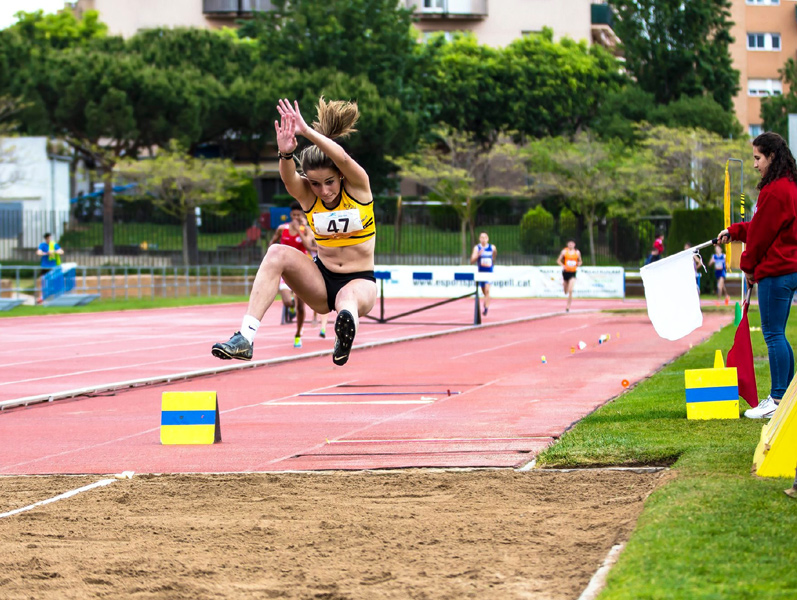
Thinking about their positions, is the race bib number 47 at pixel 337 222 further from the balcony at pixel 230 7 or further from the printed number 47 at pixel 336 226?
the balcony at pixel 230 7

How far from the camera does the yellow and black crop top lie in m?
6.70

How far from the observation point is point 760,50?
69312mm

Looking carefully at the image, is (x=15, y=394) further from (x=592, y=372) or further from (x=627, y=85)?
(x=627, y=85)

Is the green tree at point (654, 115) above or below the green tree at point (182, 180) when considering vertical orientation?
above

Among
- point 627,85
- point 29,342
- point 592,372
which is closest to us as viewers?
point 592,372

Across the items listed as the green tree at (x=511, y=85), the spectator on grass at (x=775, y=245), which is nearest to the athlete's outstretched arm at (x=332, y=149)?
the spectator on grass at (x=775, y=245)

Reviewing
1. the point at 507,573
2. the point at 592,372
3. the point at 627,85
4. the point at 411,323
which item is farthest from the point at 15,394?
the point at 627,85

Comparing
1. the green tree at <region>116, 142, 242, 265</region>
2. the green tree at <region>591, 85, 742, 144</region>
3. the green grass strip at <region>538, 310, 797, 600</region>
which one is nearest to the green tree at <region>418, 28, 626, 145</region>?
the green tree at <region>591, 85, 742, 144</region>

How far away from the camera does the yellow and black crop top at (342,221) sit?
22.0 feet

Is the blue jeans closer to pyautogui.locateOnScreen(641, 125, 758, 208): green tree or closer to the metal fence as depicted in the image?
the metal fence

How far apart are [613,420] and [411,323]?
15.6 metres

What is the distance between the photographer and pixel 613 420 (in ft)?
28.0

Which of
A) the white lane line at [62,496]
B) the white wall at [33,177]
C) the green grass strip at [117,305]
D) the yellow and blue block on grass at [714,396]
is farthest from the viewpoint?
the white wall at [33,177]

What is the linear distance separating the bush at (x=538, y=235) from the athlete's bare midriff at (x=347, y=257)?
3353 cm
